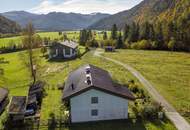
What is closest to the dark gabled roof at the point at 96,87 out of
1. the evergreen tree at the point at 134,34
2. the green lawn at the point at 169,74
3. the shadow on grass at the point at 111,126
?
the shadow on grass at the point at 111,126

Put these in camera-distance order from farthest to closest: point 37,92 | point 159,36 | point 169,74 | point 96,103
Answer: point 159,36
point 169,74
point 37,92
point 96,103

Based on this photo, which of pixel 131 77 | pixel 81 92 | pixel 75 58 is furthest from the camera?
pixel 75 58

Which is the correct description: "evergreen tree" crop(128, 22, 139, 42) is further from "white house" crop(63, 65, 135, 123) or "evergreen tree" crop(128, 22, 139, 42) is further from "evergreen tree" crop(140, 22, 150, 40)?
"white house" crop(63, 65, 135, 123)

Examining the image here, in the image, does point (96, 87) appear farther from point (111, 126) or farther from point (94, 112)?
point (111, 126)

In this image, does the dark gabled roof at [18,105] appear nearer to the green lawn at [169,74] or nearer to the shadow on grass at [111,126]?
the shadow on grass at [111,126]

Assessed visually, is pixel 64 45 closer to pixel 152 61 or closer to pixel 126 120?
pixel 152 61

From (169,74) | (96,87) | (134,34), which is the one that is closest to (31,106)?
(96,87)

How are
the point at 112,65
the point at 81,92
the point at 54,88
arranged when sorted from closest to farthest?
the point at 81,92, the point at 54,88, the point at 112,65

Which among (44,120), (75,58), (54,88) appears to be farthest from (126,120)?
(75,58)
